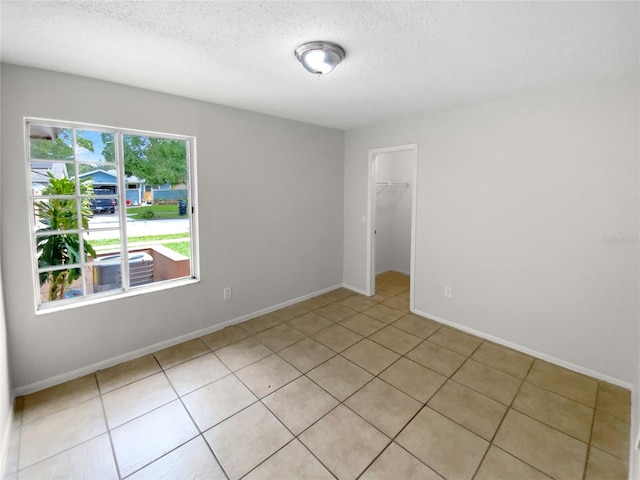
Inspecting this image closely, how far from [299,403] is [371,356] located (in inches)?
34.6

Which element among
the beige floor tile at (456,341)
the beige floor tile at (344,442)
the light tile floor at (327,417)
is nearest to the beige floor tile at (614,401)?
the light tile floor at (327,417)

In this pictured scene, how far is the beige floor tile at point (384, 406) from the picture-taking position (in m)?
1.97

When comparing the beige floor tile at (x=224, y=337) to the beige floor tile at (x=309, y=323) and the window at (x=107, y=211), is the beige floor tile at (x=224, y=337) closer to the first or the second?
the beige floor tile at (x=309, y=323)

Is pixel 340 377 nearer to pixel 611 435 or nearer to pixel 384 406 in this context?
pixel 384 406

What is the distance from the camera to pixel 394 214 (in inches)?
214

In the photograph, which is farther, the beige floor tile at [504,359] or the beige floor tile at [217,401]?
the beige floor tile at [504,359]

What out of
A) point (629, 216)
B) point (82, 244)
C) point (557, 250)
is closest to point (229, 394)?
point (82, 244)

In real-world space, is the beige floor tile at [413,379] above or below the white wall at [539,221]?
below

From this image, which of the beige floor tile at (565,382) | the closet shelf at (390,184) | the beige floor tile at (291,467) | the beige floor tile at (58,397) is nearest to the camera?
the beige floor tile at (291,467)

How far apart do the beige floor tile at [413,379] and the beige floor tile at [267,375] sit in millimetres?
787

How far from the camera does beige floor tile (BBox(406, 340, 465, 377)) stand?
2.58m

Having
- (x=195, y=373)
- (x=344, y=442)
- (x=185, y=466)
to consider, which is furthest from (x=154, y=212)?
(x=344, y=442)

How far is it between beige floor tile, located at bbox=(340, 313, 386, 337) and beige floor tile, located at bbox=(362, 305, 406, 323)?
9 cm

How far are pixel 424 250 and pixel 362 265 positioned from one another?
3.39 ft
